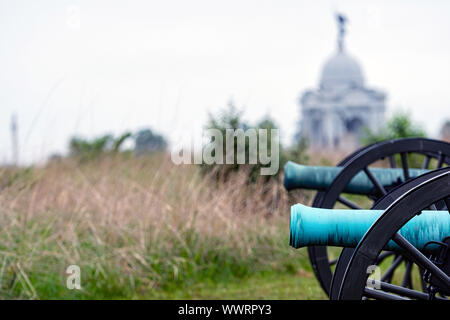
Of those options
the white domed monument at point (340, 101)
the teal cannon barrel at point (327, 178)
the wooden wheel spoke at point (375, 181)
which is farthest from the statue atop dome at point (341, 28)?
the wooden wheel spoke at point (375, 181)

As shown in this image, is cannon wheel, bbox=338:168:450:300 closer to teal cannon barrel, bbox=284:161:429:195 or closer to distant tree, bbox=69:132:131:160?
teal cannon barrel, bbox=284:161:429:195

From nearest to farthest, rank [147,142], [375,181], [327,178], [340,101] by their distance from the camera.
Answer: [375,181]
[327,178]
[147,142]
[340,101]

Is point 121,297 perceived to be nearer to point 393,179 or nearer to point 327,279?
point 327,279

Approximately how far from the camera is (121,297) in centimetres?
559

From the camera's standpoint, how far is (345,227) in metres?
2.48

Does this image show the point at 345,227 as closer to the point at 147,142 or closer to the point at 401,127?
the point at 147,142

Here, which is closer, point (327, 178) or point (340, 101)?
point (327, 178)

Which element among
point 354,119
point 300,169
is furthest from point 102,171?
point 354,119

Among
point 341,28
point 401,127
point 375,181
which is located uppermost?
point 341,28

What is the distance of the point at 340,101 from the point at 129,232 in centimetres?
6263

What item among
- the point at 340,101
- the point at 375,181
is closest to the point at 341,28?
the point at 340,101

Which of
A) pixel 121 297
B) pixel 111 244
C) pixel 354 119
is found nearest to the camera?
pixel 121 297

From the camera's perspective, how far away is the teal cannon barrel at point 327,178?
4426 millimetres

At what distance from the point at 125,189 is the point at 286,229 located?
6.80ft
